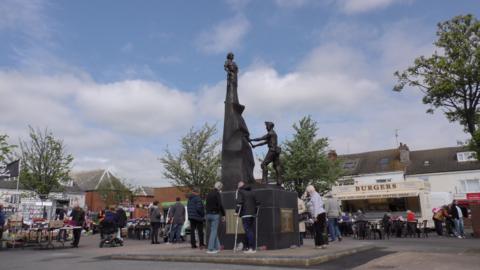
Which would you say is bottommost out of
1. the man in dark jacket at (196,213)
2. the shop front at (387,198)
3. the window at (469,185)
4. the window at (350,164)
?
the man in dark jacket at (196,213)

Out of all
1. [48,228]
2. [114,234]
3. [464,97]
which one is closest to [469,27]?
[464,97]

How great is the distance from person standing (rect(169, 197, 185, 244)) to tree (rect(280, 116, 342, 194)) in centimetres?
1782

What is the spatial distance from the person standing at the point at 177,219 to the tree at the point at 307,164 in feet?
58.5

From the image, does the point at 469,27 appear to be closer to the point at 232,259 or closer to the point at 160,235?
the point at 232,259

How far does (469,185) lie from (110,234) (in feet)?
125

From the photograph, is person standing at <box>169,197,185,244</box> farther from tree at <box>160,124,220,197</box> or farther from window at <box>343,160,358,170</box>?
window at <box>343,160,358,170</box>

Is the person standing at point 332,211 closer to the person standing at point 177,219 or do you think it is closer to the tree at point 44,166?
the person standing at point 177,219

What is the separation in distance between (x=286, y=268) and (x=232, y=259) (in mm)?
1533

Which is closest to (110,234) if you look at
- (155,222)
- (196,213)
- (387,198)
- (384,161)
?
(155,222)

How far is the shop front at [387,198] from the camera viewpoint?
26938 millimetres

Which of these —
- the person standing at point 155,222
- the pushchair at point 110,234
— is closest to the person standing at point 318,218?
the person standing at point 155,222

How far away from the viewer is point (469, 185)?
42.6 m

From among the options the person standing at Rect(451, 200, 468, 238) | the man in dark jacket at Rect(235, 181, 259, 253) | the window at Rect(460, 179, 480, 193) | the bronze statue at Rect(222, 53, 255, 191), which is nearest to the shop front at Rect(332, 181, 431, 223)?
the person standing at Rect(451, 200, 468, 238)

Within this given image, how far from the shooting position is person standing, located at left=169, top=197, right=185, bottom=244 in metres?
16.1
